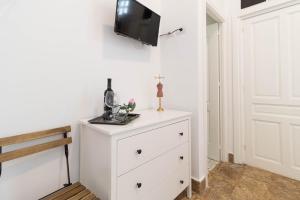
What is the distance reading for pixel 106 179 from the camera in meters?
1.11

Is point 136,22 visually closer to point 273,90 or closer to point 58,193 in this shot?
point 58,193

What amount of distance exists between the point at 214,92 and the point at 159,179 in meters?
1.89

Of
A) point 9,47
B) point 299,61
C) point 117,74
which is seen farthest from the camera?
point 299,61

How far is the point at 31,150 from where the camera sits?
3.68 ft

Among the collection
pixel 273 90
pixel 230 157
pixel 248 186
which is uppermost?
pixel 273 90

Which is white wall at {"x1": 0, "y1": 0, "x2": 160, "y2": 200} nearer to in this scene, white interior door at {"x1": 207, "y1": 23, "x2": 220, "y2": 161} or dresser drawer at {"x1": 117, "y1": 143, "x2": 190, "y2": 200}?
dresser drawer at {"x1": 117, "y1": 143, "x2": 190, "y2": 200}

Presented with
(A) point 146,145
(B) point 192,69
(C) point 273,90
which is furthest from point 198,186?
(C) point 273,90

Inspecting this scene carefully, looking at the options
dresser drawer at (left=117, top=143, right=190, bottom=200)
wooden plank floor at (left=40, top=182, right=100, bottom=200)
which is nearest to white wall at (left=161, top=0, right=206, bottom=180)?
dresser drawer at (left=117, top=143, right=190, bottom=200)

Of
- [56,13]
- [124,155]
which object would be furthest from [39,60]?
[124,155]

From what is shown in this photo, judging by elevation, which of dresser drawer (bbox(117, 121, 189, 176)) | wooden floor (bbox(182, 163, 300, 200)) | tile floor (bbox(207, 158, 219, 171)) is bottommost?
wooden floor (bbox(182, 163, 300, 200))

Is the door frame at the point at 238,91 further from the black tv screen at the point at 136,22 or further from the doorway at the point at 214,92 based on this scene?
the black tv screen at the point at 136,22

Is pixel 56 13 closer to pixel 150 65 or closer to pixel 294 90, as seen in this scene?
pixel 150 65

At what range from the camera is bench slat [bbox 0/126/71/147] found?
1022 mm

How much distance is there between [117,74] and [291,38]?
2.32 metres
